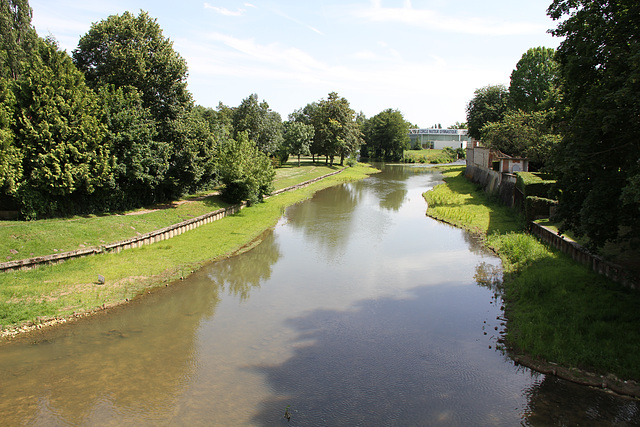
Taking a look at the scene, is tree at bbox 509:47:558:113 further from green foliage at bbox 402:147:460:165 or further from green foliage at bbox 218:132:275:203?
green foliage at bbox 218:132:275:203

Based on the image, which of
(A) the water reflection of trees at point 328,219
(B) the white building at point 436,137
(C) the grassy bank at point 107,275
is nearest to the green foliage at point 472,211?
(A) the water reflection of trees at point 328,219

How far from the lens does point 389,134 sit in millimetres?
105312

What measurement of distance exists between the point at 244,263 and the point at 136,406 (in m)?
11.6

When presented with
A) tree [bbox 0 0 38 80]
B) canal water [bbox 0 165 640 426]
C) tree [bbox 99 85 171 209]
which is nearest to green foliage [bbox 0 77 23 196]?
tree [bbox 99 85 171 209]

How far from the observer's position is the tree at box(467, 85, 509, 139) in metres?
67.3

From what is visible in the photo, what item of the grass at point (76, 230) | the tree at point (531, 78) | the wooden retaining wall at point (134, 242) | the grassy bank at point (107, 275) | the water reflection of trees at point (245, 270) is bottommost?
the water reflection of trees at point (245, 270)

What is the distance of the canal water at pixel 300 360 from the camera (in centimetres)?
970

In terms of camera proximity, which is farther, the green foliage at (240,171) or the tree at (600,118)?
the green foliage at (240,171)

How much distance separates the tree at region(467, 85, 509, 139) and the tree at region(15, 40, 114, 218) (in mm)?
58180

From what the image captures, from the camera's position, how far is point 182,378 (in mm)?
11164

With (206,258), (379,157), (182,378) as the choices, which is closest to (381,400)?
(182,378)

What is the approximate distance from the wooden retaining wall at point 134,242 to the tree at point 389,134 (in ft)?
248

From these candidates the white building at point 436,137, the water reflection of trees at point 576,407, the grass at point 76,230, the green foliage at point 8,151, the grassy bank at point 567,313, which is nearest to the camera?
the water reflection of trees at point 576,407

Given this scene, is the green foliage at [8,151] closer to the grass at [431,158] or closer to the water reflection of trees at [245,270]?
the water reflection of trees at [245,270]
